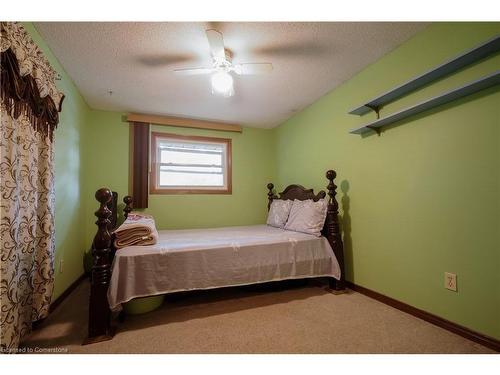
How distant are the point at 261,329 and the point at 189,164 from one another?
8.88ft

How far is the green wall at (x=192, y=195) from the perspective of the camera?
10.3 feet

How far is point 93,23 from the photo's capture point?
1622 mm

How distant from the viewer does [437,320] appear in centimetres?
161

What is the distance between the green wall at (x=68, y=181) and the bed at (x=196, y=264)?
2.22ft

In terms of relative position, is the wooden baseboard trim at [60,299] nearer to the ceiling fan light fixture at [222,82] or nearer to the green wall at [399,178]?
the green wall at [399,178]

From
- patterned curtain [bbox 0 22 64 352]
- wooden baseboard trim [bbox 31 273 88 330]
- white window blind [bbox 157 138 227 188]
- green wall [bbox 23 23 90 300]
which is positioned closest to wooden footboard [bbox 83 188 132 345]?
patterned curtain [bbox 0 22 64 352]

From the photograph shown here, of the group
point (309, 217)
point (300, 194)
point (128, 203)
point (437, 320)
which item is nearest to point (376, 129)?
point (309, 217)

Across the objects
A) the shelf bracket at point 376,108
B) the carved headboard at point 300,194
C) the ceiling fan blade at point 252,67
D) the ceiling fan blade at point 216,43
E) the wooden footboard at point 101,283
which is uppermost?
the ceiling fan blade at point 216,43

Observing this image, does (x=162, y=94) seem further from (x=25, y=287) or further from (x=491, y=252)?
(x=491, y=252)

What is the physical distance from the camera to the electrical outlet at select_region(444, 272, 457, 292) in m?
1.54

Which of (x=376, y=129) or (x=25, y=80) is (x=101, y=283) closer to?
(x=25, y=80)

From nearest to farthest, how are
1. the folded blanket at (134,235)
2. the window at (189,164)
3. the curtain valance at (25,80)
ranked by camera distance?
the curtain valance at (25,80) → the folded blanket at (134,235) → the window at (189,164)

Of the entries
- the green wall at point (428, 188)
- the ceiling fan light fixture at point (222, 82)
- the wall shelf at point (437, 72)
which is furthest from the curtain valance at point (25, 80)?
the green wall at point (428, 188)
